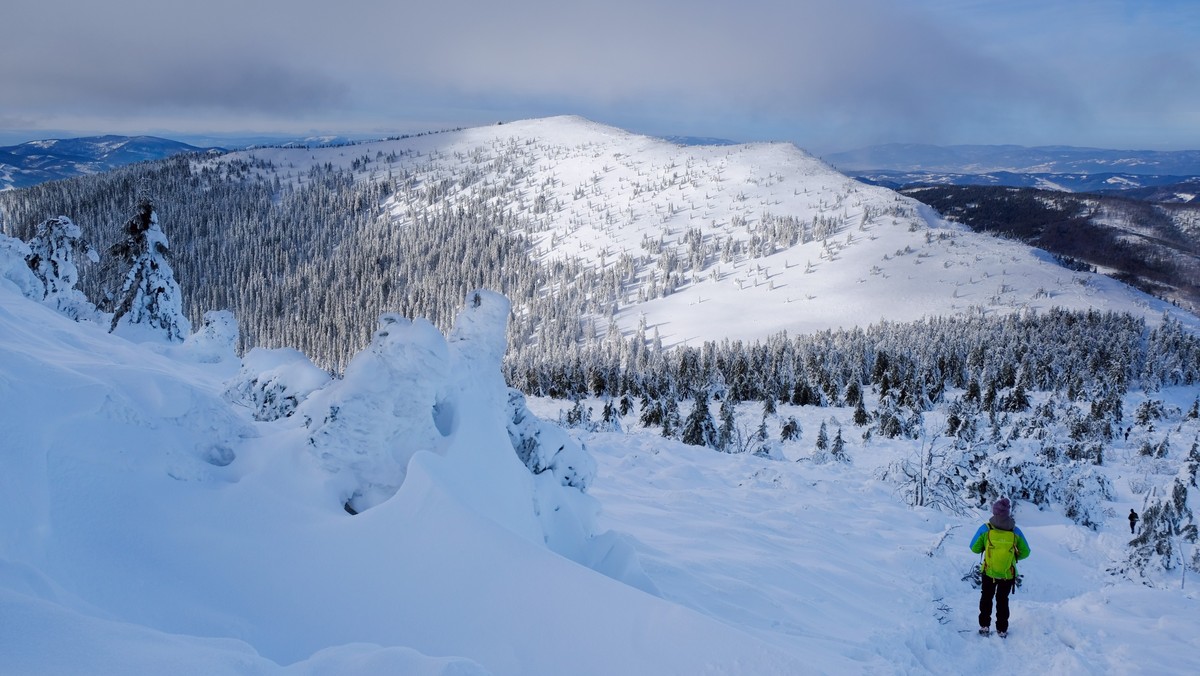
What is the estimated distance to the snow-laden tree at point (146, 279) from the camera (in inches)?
874

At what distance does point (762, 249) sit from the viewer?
113m

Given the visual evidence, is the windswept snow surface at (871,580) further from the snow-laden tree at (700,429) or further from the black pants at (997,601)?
the snow-laden tree at (700,429)

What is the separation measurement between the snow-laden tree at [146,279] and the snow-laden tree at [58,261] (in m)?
1.38

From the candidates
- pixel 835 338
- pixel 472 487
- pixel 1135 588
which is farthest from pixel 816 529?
pixel 835 338

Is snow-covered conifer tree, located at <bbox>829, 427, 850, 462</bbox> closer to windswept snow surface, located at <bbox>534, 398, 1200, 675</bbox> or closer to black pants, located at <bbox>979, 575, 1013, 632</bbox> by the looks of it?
windswept snow surface, located at <bbox>534, 398, 1200, 675</bbox>

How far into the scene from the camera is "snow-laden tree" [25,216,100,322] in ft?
72.7

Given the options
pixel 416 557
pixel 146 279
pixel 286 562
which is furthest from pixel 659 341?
pixel 286 562

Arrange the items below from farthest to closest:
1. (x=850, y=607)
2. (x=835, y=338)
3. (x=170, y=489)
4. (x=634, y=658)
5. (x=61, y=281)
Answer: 1. (x=835, y=338)
2. (x=61, y=281)
3. (x=850, y=607)
4. (x=170, y=489)
5. (x=634, y=658)

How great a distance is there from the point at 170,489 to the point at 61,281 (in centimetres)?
2492

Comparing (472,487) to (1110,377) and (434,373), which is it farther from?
(1110,377)

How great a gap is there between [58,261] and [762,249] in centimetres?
10548

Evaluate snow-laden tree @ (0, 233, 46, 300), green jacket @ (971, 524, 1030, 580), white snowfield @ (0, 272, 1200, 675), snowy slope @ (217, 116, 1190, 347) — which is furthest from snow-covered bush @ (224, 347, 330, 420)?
snowy slope @ (217, 116, 1190, 347)

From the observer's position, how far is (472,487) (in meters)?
5.90

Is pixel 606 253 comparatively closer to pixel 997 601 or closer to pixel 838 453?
pixel 838 453
